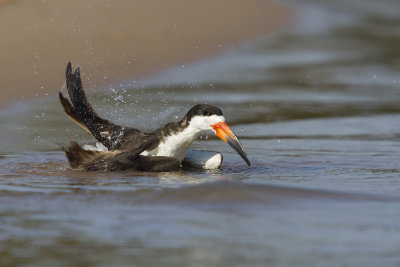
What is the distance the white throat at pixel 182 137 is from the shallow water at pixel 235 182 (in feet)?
0.98

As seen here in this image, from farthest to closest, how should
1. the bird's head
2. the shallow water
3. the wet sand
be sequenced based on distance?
the wet sand → the bird's head → the shallow water

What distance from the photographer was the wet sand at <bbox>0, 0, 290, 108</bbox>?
35.8 feet

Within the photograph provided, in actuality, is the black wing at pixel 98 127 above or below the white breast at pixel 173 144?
above

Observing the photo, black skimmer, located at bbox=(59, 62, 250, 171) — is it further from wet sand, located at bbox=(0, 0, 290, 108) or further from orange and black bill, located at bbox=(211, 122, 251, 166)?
wet sand, located at bbox=(0, 0, 290, 108)

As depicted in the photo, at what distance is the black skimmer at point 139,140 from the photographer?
23.0ft

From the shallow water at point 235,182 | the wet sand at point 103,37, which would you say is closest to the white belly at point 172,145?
the shallow water at point 235,182

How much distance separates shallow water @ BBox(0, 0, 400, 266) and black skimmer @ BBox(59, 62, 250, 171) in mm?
154

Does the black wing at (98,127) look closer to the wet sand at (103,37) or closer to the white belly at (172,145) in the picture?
the white belly at (172,145)

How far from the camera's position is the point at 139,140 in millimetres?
7301

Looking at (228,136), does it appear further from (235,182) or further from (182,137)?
(235,182)

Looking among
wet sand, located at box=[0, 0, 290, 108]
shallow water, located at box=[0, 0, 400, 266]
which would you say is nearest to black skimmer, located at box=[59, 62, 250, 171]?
shallow water, located at box=[0, 0, 400, 266]

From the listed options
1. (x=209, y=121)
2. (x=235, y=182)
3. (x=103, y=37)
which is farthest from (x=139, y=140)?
(x=103, y=37)

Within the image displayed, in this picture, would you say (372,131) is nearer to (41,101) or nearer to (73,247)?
(41,101)

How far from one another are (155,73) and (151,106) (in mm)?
1900
